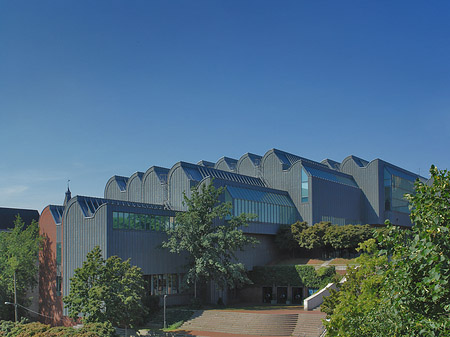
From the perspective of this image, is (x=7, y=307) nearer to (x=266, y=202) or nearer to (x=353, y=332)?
(x=266, y=202)

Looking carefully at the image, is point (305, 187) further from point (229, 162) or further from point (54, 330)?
point (54, 330)

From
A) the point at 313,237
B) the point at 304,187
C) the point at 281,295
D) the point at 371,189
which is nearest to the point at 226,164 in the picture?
the point at 304,187

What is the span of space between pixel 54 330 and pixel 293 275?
88.8ft

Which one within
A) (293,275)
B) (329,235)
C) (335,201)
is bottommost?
(293,275)

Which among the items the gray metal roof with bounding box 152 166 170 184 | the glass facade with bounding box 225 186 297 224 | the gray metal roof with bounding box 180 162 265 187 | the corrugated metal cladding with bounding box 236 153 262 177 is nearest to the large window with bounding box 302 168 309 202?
the glass facade with bounding box 225 186 297 224

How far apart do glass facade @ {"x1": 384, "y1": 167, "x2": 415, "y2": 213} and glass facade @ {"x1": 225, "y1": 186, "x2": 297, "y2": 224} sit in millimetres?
17594

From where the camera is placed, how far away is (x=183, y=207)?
192 feet

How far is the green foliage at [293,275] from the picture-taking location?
2153 inches

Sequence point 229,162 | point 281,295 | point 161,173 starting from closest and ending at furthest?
point 281,295 → point 161,173 → point 229,162

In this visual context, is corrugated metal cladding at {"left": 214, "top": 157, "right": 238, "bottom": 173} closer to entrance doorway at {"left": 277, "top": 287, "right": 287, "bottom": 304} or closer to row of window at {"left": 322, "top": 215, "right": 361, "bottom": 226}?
row of window at {"left": 322, "top": 215, "right": 361, "bottom": 226}

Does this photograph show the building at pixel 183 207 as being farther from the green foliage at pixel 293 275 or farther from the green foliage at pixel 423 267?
the green foliage at pixel 423 267

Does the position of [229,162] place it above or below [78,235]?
above

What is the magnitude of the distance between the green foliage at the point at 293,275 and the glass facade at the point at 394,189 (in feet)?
85.8

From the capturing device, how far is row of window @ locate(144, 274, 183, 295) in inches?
2004
